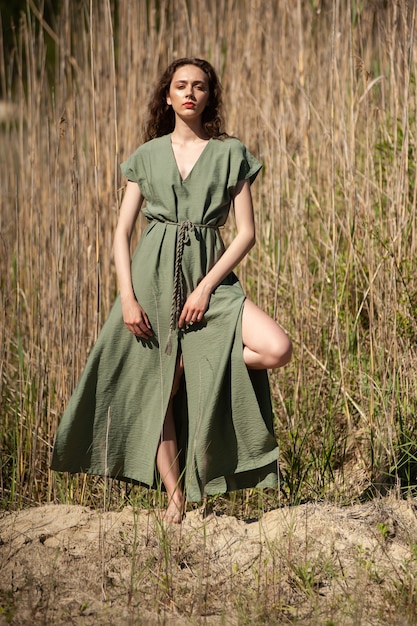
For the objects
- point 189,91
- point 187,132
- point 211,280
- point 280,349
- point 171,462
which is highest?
point 189,91

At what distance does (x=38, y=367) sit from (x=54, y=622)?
105 cm

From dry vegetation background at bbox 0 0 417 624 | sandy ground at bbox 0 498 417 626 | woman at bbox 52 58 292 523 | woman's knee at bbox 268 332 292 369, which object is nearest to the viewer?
sandy ground at bbox 0 498 417 626

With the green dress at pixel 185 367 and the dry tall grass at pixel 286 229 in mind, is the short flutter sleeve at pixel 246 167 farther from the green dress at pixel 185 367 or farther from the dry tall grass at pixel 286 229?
the dry tall grass at pixel 286 229

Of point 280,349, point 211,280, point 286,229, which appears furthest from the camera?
point 286,229

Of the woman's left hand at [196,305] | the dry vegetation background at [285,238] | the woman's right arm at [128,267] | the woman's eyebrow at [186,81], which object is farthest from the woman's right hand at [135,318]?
the woman's eyebrow at [186,81]

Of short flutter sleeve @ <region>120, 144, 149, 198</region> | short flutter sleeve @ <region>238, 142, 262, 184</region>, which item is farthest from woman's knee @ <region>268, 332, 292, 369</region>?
short flutter sleeve @ <region>120, 144, 149, 198</region>

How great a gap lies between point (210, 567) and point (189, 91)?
132 cm

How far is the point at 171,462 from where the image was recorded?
7.95 ft

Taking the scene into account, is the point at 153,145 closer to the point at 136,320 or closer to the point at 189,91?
the point at 189,91

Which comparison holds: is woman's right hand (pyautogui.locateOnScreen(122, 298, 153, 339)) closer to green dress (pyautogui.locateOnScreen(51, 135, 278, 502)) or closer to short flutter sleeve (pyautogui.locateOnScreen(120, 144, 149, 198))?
green dress (pyautogui.locateOnScreen(51, 135, 278, 502))

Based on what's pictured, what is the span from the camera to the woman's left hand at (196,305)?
2.27m

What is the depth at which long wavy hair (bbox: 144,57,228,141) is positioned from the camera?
239 cm

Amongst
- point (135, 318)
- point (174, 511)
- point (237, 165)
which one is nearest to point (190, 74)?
point (237, 165)

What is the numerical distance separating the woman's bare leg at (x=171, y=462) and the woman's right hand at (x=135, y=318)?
5.8 inches
